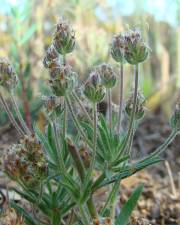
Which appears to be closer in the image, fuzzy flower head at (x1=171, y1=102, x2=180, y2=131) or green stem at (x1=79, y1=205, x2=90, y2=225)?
green stem at (x1=79, y1=205, x2=90, y2=225)

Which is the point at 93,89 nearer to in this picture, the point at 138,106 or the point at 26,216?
the point at 138,106

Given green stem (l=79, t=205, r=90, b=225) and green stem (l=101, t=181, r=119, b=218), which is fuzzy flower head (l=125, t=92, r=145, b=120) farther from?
green stem (l=79, t=205, r=90, b=225)

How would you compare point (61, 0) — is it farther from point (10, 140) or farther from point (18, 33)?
point (10, 140)

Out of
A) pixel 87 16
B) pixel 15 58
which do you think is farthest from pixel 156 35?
pixel 15 58

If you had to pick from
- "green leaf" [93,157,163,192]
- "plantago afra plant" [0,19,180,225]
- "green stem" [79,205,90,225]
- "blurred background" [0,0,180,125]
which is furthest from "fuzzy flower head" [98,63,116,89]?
"blurred background" [0,0,180,125]

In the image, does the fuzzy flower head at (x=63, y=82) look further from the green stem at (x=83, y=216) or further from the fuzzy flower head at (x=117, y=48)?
the green stem at (x=83, y=216)

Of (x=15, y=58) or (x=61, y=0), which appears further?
(x=61, y=0)

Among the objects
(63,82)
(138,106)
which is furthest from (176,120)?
(63,82)
